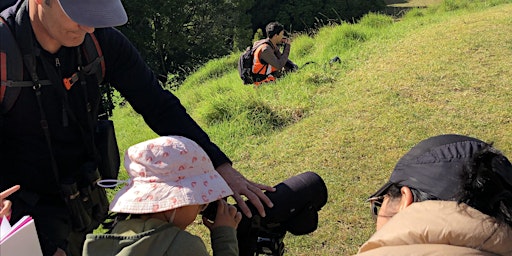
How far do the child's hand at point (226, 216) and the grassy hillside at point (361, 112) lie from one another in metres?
1.53

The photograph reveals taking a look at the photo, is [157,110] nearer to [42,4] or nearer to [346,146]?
[42,4]

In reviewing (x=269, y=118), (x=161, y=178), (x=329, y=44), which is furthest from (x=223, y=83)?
(x=161, y=178)

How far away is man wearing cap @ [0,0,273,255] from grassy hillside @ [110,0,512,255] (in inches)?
60.2

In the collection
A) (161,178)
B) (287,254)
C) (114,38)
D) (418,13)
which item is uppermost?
(114,38)

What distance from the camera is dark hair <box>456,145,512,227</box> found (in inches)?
56.8

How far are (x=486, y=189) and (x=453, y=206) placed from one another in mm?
114

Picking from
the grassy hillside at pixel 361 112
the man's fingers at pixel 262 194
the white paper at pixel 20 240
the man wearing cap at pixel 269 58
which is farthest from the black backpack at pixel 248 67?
the white paper at pixel 20 240

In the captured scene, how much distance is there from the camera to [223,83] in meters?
8.92

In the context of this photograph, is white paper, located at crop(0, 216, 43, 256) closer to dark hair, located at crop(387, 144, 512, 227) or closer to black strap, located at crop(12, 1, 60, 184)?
black strap, located at crop(12, 1, 60, 184)

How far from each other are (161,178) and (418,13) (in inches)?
437

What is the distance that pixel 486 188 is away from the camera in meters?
1.46

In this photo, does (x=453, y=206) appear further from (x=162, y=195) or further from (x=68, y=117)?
(x=68, y=117)

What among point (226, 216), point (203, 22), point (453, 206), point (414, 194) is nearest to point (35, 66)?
point (226, 216)

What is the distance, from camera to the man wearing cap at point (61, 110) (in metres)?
1.94
